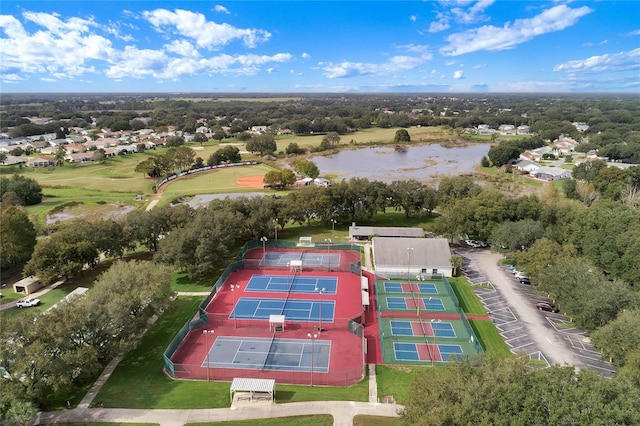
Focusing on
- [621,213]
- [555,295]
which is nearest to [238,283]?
[555,295]

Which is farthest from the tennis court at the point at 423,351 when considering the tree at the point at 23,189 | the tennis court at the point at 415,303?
the tree at the point at 23,189

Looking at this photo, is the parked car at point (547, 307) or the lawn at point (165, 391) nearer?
the lawn at point (165, 391)

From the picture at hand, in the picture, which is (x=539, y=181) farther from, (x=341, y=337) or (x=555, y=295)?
(x=341, y=337)

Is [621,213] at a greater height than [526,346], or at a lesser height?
greater

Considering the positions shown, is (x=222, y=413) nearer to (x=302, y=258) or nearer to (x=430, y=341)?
(x=430, y=341)

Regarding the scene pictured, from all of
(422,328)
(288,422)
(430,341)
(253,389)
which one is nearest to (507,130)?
(422,328)

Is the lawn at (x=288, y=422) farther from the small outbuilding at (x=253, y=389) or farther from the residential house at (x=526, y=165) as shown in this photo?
the residential house at (x=526, y=165)

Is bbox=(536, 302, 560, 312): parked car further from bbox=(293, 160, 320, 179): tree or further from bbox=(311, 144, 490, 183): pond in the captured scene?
bbox=(293, 160, 320, 179): tree
